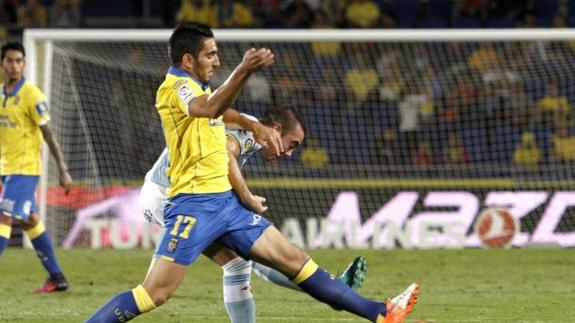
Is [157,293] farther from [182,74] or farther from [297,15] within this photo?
[297,15]

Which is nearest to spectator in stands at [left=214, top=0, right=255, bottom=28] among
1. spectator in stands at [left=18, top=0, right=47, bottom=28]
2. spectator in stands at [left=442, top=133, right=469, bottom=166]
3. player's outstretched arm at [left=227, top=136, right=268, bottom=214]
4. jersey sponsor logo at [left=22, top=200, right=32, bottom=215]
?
spectator in stands at [left=18, top=0, right=47, bottom=28]

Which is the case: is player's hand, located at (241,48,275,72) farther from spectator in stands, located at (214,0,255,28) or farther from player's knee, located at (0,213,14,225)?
spectator in stands, located at (214,0,255,28)

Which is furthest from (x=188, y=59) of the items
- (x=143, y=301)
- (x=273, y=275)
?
(x=273, y=275)

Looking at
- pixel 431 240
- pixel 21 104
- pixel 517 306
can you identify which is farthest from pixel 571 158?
pixel 21 104

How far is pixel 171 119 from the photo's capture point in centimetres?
623

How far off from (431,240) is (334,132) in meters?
2.42

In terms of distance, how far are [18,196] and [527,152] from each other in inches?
306

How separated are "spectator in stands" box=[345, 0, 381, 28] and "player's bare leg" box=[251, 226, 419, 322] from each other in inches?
521

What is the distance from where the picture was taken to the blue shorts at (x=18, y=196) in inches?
396

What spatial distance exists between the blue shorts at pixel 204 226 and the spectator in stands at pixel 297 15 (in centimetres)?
1341

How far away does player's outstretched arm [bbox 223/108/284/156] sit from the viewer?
5.99 m

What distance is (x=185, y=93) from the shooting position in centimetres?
603

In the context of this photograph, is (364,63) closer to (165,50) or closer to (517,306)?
(165,50)

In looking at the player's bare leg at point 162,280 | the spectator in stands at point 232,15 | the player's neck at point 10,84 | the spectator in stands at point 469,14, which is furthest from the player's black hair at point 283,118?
the spectator in stands at point 232,15
